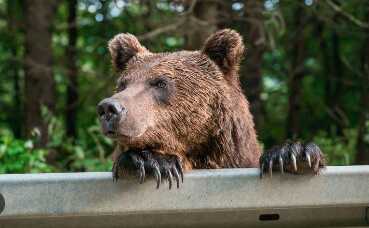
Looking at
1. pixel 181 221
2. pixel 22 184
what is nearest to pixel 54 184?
pixel 22 184

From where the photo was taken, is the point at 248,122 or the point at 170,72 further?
the point at 248,122

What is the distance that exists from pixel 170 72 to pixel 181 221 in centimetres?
169

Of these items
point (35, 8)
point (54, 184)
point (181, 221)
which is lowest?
point (181, 221)

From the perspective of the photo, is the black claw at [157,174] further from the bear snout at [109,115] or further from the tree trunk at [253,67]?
the tree trunk at [253,67]

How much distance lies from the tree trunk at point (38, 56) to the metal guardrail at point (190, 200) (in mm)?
6975

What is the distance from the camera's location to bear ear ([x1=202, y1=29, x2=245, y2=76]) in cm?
436

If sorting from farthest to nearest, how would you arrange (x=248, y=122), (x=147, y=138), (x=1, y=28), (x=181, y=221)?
1. (x=1, y=28)
2. (x=248, y=122)
3. (x=147, y=138)
4. (x=181, y=221)

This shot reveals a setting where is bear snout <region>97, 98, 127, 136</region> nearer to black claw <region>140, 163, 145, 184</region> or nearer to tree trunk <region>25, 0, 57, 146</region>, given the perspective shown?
black claw <region>140, 163, 145, 184</region>

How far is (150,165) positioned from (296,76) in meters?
8.66

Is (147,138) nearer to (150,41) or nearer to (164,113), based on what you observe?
(164,113)

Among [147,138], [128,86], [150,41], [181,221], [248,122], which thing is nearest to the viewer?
[181,221]

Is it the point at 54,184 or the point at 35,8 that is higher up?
the point at 35,8

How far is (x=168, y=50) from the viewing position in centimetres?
959

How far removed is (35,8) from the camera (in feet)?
31.3
